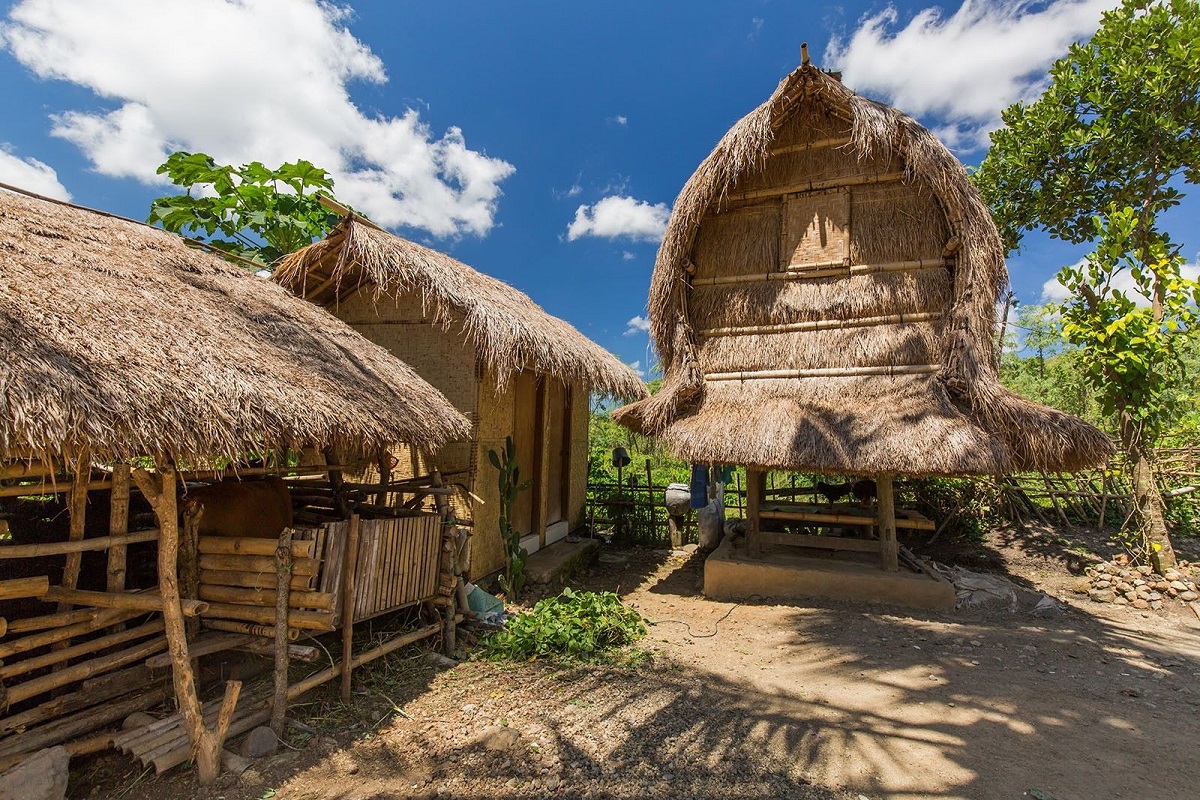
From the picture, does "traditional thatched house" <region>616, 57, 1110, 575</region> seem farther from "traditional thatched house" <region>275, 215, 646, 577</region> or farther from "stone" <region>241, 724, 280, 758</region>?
"stone" <region>241, 724, 280, 758</region>

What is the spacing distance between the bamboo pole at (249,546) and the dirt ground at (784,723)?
104cm

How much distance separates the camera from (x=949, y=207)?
5703 millimetres

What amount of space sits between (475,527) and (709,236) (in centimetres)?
426

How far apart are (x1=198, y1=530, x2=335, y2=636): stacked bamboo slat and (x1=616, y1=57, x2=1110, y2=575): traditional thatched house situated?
137 inches

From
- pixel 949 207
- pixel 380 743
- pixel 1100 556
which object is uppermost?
pixel 949 207

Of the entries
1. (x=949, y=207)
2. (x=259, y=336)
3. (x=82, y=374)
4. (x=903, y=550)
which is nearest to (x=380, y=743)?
(x=82, y=374)

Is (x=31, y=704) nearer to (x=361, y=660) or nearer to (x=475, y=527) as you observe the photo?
(x=361, y=660)

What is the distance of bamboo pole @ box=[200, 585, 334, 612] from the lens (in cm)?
333

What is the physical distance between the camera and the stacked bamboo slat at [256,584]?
3.33m

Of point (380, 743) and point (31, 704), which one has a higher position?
point (31, 704)

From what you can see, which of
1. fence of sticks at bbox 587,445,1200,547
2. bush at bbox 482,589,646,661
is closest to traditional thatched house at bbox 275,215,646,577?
bush at bbox 482,589,646,661

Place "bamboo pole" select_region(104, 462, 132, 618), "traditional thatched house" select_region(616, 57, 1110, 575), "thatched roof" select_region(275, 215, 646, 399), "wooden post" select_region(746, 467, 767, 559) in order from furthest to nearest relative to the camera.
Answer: "wooden post" select_region(746, 467, 767, 559) < "thatched roof" select_region(275, 215, 646, 399) < "traditional thatched house" select_region(616, 57, 1110, 575) < "bamboo pole" select_region(104, 462, 132, 618)

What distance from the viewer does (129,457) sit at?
258 cm

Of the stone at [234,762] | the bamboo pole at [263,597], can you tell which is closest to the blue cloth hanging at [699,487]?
the bamboo pole at [263,597]
